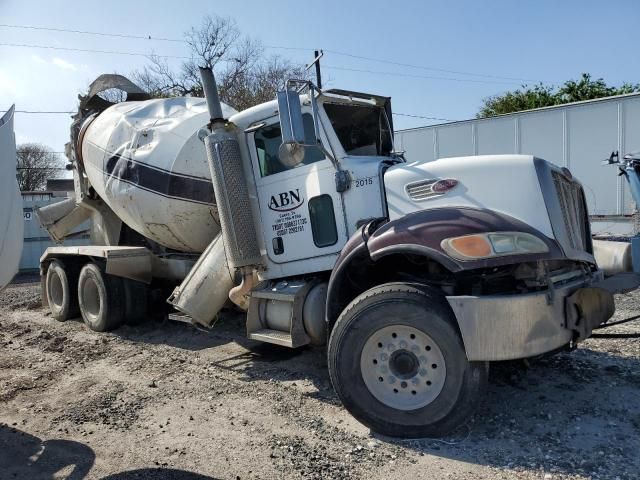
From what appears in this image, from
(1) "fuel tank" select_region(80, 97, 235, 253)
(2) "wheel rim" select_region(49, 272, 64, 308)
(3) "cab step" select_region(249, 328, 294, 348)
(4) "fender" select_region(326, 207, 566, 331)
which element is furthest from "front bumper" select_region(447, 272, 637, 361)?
(2) "wheel rim" select_region(49, 272, 64, 308)

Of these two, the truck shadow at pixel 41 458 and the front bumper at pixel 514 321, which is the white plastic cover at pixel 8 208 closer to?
the truck shadow at pixel 41 458

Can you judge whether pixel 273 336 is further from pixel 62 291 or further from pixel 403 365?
pixel 62 291

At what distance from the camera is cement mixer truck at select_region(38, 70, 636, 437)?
374 centimetres

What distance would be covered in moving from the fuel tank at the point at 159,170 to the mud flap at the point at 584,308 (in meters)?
4.37

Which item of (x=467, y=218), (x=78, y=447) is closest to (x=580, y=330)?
(x=467, y=218)

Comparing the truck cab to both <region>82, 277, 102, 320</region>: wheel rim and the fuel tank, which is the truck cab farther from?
<region>82, 277, 102, 320</region>: wheel rim

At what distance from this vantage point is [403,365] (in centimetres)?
395

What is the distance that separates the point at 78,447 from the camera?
4055mm

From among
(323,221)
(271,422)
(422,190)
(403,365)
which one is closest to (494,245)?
(422,190)

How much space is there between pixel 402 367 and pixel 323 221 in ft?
5.61

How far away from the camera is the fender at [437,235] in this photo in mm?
3682

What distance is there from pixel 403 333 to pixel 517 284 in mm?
889

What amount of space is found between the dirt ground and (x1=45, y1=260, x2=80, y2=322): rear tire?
7.42ft

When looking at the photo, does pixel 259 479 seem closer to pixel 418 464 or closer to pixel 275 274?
pixel 418 464
